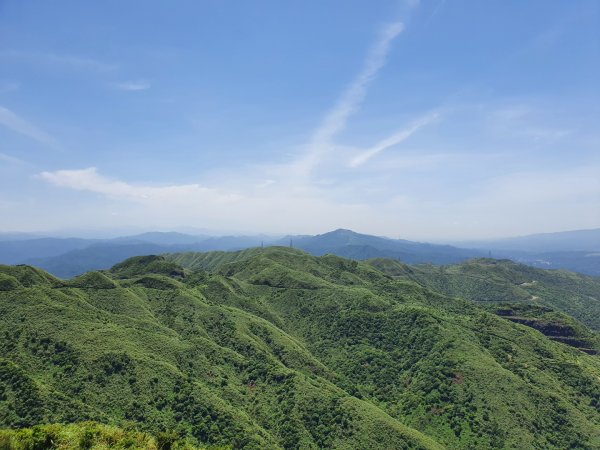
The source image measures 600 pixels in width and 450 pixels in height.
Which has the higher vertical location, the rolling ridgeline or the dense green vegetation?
the dense green vegetation

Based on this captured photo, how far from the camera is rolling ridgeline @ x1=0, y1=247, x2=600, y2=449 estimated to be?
79562mm

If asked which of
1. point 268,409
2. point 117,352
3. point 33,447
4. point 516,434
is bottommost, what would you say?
point 516,434

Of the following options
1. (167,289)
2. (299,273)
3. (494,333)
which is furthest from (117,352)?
(494,333)

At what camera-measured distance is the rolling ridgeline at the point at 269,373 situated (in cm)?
7956

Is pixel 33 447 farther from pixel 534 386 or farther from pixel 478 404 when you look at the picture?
pixel 534 386

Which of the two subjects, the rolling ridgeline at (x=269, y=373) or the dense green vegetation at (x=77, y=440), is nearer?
the dense green vegetation at (x=77, y=440)

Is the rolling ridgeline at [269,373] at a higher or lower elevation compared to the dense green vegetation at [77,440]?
lower

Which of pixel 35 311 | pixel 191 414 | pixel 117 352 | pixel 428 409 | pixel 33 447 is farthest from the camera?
pixel 428 409

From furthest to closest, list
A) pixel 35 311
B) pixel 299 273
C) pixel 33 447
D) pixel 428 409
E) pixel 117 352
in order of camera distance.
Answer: pixel 299 273 → pixel 428 409 → pixel 35 311 → pixel 117 352 → pixel 33 447

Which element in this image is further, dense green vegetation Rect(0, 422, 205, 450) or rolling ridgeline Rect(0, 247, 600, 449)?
rolling ridgeline Rect(0, 247, 600, 449)

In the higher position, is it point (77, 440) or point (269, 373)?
point (77, 440)

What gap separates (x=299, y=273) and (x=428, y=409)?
9533 centimetres

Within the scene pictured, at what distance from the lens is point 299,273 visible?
190250 millimetres

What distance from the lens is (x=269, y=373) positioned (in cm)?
10506
